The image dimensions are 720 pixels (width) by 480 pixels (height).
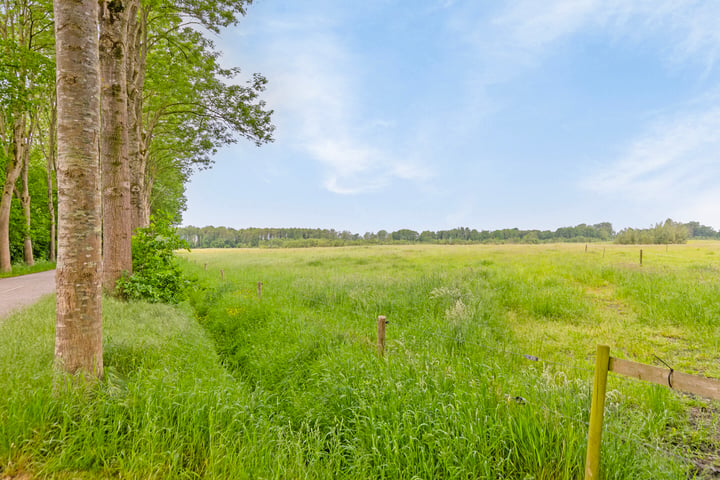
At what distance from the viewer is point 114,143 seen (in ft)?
25.6

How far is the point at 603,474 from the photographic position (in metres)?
2.64

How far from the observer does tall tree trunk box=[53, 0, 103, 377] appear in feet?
10.5

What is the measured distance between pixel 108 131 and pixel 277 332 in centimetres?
628

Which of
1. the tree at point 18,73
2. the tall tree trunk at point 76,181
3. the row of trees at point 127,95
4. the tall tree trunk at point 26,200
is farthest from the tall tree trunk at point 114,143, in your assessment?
the tall tree trunk at point 26,200

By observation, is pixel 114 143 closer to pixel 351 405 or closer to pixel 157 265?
pixel 157 265

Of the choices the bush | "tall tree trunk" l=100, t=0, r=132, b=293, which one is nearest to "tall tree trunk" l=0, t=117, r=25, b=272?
the bush

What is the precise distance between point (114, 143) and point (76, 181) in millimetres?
5830

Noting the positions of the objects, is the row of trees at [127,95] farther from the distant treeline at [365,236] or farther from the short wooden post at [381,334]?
the distant treeline at [365,236]

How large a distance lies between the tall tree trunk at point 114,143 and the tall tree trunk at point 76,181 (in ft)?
16.5

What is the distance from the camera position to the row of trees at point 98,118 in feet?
10.5

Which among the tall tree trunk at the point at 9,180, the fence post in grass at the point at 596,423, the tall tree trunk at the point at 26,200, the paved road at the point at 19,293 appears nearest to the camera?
the fence post in grass at the point at 596,423

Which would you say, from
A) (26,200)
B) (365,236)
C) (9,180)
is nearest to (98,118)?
(9,180)

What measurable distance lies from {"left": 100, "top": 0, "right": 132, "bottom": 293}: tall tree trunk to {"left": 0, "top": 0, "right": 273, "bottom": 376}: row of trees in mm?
23

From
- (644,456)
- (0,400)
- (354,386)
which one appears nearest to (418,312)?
(354,386)
